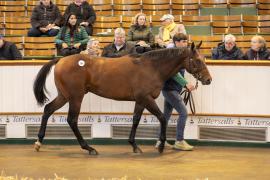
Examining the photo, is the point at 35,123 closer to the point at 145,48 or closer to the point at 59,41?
the point at 59,41

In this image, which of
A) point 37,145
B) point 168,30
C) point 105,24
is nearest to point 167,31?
point 168,30

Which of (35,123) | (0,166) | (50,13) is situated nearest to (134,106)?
(35,123)

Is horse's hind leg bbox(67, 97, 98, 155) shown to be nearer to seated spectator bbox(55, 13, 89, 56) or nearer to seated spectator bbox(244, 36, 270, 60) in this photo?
seated spectator bbox(55, 13, 89, 56)

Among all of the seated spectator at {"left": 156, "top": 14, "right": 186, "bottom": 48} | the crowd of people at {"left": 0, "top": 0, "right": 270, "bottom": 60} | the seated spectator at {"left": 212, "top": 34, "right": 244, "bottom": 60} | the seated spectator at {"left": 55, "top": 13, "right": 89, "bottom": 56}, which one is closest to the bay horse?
the crowd of people at {"left": 0, "top": 0, "right": 270, "bottom": 60}

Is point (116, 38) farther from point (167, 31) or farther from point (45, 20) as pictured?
point (45, 20)

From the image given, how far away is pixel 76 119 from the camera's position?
9.73 m

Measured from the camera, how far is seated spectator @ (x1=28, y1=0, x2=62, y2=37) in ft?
43.7

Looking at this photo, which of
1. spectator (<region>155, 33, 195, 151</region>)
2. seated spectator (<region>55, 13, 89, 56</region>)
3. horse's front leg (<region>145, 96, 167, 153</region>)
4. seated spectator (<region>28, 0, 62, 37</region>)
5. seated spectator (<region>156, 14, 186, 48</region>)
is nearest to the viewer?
horse's front leg (<region>145, 96, 167, 153</region>)

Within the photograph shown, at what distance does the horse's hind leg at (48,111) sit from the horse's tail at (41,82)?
183mm

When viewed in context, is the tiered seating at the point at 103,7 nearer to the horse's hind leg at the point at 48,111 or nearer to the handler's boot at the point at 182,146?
the horse's hind leg at the point at 48,111

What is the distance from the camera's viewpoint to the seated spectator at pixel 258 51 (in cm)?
1027

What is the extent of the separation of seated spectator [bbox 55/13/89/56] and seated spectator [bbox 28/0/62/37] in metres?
2.07

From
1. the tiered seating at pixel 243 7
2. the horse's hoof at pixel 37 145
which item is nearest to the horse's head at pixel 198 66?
the horse's hoof at pixel 37 145

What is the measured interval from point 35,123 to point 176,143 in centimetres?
233
